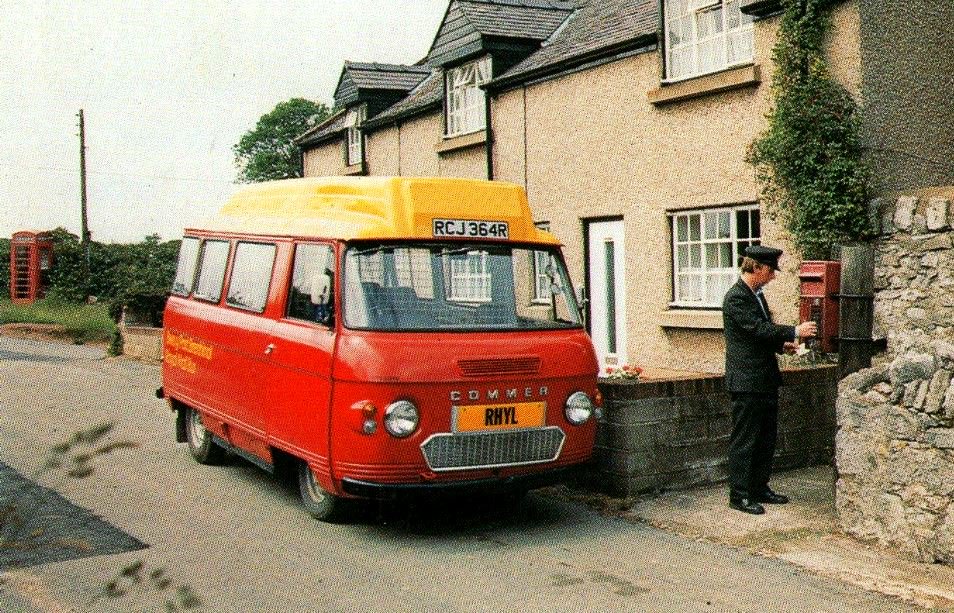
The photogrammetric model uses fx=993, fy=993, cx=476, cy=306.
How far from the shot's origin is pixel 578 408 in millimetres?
7207

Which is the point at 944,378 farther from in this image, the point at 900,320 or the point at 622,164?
the point at 622,164

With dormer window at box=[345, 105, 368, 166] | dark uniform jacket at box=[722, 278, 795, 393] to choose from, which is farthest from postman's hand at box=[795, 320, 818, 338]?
dormer window at box=[345, 105, 368, 166]

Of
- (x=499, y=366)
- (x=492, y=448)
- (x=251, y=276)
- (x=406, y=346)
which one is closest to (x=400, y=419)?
(x=406, y=346)

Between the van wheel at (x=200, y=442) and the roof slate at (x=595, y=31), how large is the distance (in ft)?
25.2

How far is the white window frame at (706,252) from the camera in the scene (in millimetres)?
12234

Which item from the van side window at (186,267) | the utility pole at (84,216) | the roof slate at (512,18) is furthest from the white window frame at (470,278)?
the utility pole at (84,216)

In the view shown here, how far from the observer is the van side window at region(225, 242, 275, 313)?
8.25 metres

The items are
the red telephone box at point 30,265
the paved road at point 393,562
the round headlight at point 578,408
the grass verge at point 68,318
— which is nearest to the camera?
the paved road at point 393,562

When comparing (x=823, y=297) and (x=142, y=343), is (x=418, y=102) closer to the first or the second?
(x=142, y=343)

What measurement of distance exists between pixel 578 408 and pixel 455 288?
4.12ft

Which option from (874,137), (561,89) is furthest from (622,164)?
(874,137)

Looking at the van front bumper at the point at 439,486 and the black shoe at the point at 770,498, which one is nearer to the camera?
the van front bumper at the point at 439,486

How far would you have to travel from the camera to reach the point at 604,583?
586 centimetres

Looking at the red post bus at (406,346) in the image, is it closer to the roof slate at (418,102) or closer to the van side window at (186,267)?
the van side window at (186,267)
